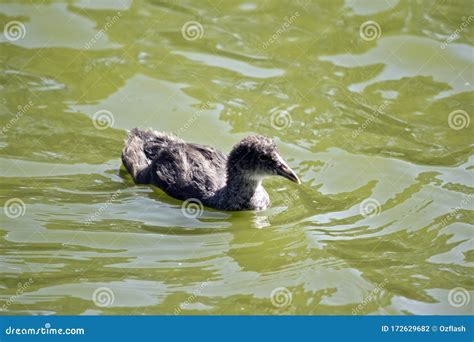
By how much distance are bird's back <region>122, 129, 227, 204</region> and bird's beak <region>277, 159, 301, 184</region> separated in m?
1.04

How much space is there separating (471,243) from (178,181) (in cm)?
388

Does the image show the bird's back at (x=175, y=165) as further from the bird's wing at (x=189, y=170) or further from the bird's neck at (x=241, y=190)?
the bird's neck at (x=241, y=190)

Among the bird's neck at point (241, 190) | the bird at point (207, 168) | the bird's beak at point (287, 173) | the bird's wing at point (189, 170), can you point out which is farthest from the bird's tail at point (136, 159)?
the bird's beak at point (287, 173)

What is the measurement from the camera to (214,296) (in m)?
9.63

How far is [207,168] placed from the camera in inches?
500

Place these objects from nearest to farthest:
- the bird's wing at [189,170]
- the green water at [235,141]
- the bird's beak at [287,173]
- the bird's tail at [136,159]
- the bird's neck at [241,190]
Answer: the green water at [235,141]
the bird's beak at [287,173]
the bird's neck at [241,190]
the bird's wing at [189,170]
the bird's tail at [136,159]

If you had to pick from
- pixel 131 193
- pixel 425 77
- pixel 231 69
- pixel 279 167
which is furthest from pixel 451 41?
pixel 131 193

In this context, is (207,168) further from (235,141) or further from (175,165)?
(235,141)

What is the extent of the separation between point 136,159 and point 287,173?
231 cm

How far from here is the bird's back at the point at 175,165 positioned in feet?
40.6

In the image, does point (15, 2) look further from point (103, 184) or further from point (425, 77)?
point (425, 77)

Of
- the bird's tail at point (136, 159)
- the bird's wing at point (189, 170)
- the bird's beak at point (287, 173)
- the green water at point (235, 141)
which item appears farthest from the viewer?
the bird's tail at point (136, 159)

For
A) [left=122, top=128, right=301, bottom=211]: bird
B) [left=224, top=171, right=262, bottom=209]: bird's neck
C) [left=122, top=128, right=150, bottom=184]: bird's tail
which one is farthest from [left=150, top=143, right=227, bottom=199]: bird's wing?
[left=224, top=171, right=262, bottom=209]: bird's neck

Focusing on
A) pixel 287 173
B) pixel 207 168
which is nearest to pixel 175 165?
pixel 207 168
